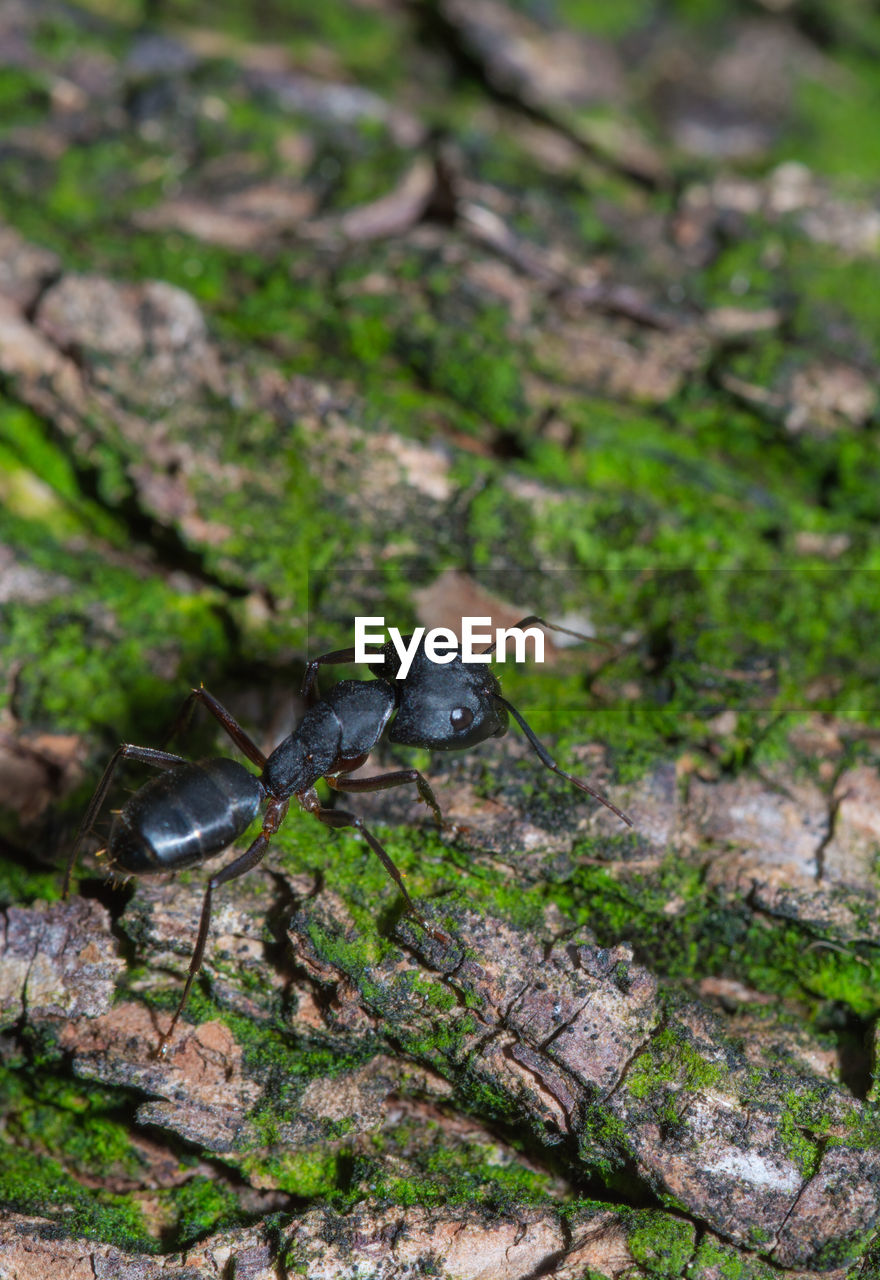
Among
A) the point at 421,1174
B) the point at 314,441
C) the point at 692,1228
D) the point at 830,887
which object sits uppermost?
the point at 314,441

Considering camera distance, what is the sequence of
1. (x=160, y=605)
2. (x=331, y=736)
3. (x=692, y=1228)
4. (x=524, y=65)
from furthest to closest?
(x=524, y=65) → (x=160, y=605) → (x=331, y=736) → (x=692, y=1228)

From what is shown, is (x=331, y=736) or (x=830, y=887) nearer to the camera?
(x=830, y=887)

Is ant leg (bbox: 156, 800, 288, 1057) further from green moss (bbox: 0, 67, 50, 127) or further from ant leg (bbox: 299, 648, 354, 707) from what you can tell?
green moss (bbox: 0, 67, 50, 127)

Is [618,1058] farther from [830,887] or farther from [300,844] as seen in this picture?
[300,844]

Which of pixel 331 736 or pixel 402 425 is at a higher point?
pixel 402 425

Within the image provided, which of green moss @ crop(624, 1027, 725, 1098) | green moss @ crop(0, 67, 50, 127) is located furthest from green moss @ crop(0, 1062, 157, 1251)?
green moss @ crop(0, 67, 50, 127)

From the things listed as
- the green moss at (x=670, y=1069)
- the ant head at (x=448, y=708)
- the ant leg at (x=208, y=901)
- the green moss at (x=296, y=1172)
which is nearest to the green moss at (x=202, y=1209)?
the green moss at (x=296, y=1172)

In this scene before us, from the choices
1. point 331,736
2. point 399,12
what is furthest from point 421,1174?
point 399,12
